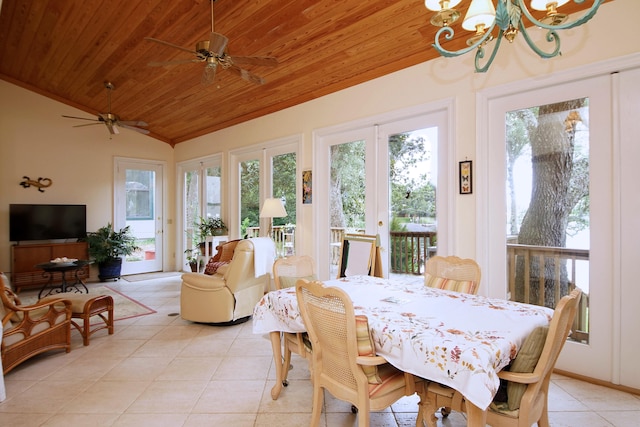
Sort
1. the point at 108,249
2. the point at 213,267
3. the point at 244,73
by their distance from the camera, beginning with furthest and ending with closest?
the point at 108,249
the point at 213,267
the point at 244,73

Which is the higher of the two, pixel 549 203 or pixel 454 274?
pixel 549 203

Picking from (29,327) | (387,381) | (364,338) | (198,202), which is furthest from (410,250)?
(198,202)

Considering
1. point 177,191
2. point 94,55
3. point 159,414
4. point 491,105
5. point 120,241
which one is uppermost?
point 94,55

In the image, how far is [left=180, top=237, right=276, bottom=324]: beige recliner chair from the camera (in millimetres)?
3615

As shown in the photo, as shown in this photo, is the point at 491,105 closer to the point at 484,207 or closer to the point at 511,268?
the point at 484,207

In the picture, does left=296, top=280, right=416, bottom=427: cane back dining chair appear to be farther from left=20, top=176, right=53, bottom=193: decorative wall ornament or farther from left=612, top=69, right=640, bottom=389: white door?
left=20, top=176, right=53, bottom=193: decorative wall ornament

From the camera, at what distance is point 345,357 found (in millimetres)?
1573

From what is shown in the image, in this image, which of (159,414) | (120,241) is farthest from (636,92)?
(120,241)

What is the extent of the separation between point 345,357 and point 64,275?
5339 mm

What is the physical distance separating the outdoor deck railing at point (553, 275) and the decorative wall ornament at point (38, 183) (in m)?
7.28

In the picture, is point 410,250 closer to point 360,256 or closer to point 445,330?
point 360,256

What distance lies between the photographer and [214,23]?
329cm

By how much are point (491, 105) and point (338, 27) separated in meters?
1.59

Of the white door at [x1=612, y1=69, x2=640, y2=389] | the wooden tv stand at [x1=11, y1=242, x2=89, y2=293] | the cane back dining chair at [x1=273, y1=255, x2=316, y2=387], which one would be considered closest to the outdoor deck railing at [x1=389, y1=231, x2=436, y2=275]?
the cane back dining chair at [x1=273, y1=255, x2=316, y2=387]
